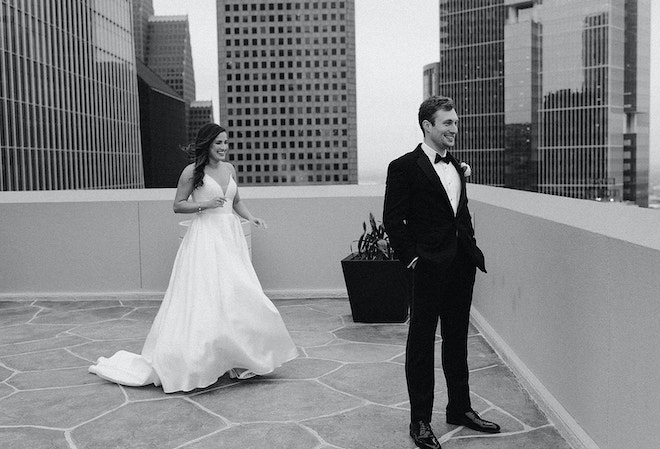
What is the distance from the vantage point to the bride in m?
5.12

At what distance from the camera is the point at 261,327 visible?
530 centimetres

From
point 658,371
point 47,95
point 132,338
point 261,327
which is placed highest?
point 47,95

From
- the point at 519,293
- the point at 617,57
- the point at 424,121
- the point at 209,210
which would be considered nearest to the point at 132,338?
the point at 209,210

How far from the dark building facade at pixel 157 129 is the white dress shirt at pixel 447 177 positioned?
114 metres

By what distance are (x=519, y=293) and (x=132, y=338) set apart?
3700 mm

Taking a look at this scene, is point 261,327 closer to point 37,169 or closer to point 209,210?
point 209,210

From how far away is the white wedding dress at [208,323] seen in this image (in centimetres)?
512

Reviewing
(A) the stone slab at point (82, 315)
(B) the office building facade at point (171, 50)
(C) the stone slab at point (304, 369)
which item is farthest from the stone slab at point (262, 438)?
(B) the office building facade at point (171, 50)

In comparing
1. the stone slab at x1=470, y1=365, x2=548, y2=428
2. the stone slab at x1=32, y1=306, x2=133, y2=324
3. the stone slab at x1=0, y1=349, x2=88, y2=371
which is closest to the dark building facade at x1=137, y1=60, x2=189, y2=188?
the stone slab at x1=32, y1=306, x2=133, y2=324

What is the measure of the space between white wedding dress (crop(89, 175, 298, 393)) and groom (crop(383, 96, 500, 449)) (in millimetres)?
1620

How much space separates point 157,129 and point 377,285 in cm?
11712

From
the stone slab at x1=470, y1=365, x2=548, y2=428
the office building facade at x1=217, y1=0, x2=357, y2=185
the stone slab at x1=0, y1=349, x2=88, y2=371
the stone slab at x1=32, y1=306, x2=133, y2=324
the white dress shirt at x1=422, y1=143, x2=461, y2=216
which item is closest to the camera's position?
the white dress shirt at x1=422, y1=143, x2=461, y2=216

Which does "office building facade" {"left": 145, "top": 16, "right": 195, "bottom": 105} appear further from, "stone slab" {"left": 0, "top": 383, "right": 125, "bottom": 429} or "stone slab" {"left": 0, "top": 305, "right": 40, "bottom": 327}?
"stone slab" {"left": 0, "top": 383, "right": 125, "bottom": 429}

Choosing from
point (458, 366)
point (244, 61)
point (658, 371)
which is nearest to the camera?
point (658, 371)
